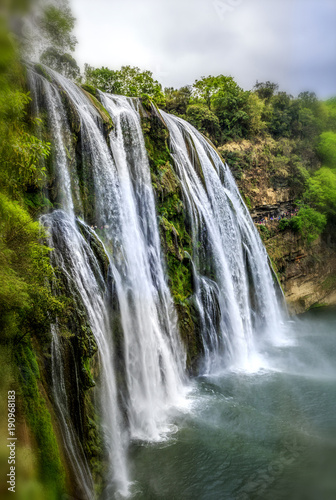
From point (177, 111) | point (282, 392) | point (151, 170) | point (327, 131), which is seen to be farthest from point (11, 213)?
point (327, 131)

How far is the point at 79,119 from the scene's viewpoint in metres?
10.1

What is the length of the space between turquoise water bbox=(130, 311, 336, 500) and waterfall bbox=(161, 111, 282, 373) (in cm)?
171

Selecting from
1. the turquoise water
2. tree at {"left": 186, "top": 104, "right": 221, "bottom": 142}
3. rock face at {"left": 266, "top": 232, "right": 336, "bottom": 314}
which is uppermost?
tree at {"left": 186, "top": 104, "right": 221, "bottom": 142}

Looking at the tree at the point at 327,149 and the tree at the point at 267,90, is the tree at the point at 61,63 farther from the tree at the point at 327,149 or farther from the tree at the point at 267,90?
the tree at the point at 327,149

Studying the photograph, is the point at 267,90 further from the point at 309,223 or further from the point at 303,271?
the point at 303,271

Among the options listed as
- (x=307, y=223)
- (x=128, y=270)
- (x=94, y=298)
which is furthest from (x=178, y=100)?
(x=94, y=298)

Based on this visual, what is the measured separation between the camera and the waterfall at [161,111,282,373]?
13.1 m

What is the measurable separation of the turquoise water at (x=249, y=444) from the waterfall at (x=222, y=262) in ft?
5.60

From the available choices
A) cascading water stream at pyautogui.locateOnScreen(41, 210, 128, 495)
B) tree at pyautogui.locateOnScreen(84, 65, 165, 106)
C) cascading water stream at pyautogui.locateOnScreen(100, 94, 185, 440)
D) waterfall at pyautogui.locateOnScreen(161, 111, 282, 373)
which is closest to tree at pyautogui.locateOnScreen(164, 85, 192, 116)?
tree at pyautogui.locateOnScreen(84, 65, 165, 106)

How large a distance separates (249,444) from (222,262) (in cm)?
769

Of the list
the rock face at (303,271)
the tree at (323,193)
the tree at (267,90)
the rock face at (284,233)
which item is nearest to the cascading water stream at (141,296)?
the rock face at (284,233)

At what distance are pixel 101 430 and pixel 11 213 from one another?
17.0 feet

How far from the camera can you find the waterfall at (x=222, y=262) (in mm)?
13125

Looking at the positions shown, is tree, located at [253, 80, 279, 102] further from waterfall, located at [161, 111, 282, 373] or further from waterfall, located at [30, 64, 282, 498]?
waterfall, located at [30, 64, 282, 498]
